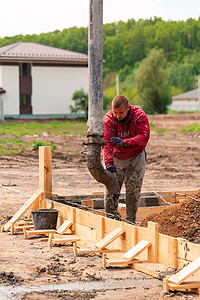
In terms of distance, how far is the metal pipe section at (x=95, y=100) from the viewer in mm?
6707

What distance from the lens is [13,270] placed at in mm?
5676

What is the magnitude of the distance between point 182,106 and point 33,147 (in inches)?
2848

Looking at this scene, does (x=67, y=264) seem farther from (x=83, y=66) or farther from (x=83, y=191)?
(x=83, y=66)

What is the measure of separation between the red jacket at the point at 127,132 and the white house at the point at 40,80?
33.9 meters

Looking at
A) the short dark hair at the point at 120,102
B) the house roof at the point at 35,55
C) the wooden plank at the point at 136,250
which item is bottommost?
the wooden plank at the point at 136,250

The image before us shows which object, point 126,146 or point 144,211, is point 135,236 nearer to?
point 126,146

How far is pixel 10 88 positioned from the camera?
4122 centimetres

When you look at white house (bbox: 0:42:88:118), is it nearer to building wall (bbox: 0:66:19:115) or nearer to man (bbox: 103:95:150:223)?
building wall (bbox: 0:66:19:115)

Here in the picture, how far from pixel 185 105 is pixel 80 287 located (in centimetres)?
8946

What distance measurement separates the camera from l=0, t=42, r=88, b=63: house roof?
39906 millimetres

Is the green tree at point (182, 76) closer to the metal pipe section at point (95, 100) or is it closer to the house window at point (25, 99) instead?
the house window at point (25, 99)

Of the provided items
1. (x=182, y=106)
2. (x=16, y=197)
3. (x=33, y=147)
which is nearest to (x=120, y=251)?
(x=16, y=197)

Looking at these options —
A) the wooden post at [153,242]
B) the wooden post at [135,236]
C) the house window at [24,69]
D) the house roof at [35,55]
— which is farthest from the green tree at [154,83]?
the wooden post at [153,242]

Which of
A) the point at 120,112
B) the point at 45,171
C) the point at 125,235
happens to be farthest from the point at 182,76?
the point at 125,235
